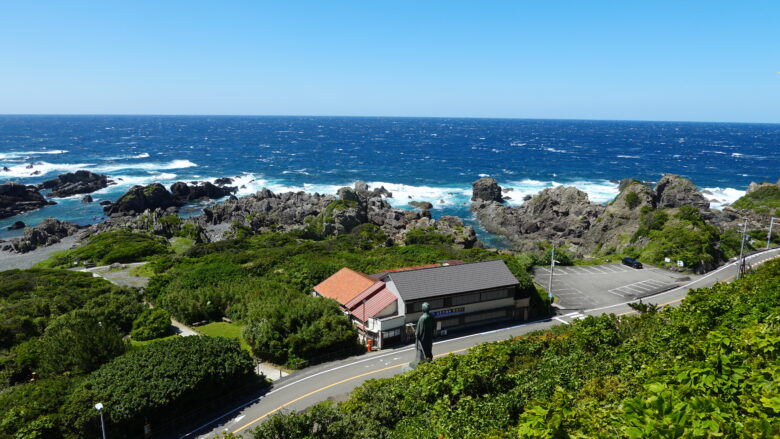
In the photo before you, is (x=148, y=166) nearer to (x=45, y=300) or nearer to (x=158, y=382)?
(x=45, y=300)

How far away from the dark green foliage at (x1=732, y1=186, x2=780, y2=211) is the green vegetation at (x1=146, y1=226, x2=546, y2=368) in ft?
176

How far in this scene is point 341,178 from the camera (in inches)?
4857

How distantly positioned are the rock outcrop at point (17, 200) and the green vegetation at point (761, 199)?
127 meters

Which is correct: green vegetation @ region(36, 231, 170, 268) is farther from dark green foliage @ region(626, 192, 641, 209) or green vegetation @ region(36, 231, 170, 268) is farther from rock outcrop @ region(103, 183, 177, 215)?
dark green foliage @ region(626, 192, 641, 209)

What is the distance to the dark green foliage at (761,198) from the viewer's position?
75.2 m

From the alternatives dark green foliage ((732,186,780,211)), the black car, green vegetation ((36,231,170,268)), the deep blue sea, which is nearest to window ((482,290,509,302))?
the black car

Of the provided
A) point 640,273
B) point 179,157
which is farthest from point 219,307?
point 179,157

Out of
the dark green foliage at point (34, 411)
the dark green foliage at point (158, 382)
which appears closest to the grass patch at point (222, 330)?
the dark green foliage at point (158, 382)

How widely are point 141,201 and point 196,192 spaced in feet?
46.8

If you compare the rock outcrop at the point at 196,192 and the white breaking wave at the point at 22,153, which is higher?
the white breaking wave at the point at 22,153

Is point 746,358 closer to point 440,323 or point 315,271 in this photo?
point 440,323

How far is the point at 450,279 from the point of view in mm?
34188

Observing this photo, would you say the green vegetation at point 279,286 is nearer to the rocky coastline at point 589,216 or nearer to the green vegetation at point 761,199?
the rocky coastline at point 589,216

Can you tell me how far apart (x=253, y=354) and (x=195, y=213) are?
70.1 metres
